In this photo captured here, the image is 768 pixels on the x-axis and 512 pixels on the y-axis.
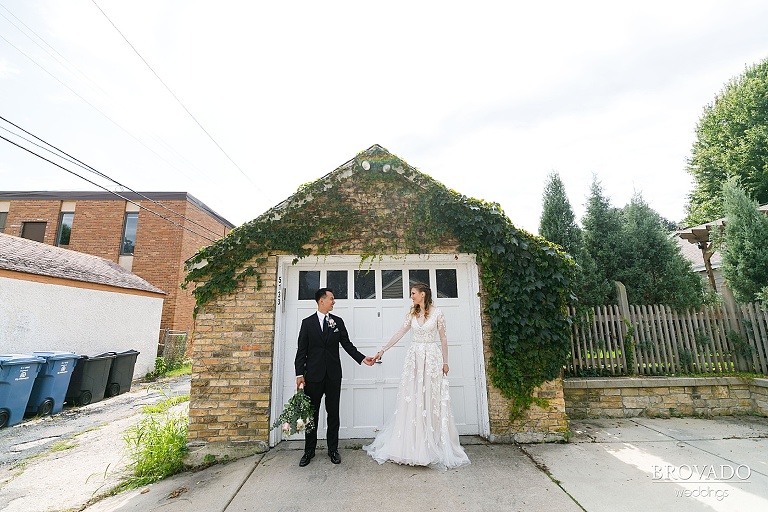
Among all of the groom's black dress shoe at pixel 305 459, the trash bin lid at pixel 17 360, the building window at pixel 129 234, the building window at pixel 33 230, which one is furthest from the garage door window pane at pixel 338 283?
the building window at pixel 33 230

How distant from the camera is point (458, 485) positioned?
3.54m

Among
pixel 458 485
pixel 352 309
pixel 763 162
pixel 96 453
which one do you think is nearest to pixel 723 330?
pixel 458 485

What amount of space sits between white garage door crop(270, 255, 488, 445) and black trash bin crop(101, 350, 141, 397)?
7.30 m

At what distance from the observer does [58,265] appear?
9648mm

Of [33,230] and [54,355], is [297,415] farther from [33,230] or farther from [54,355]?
[33,230]

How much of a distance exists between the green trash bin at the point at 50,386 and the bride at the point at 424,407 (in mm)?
7510

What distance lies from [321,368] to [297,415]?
571 mm

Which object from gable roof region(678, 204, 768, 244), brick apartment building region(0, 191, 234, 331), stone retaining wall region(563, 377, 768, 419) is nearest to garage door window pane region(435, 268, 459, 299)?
stone retaining wall region(563, 377, 768, 419)

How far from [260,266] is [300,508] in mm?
3008

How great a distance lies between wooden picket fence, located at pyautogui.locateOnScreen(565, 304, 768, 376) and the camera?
5766mm

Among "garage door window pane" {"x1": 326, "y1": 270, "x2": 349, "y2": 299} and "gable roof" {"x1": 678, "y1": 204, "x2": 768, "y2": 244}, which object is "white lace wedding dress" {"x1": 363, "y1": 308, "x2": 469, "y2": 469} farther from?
"gable roof" {"x1": 678, "y1": 204, "x2": 768, "y2": 244}

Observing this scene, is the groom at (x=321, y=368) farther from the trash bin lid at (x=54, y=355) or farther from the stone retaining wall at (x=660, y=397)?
the trash bin lid at (x=54, y=355)

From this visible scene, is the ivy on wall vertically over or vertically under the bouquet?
over

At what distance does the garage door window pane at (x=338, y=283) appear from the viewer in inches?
206
